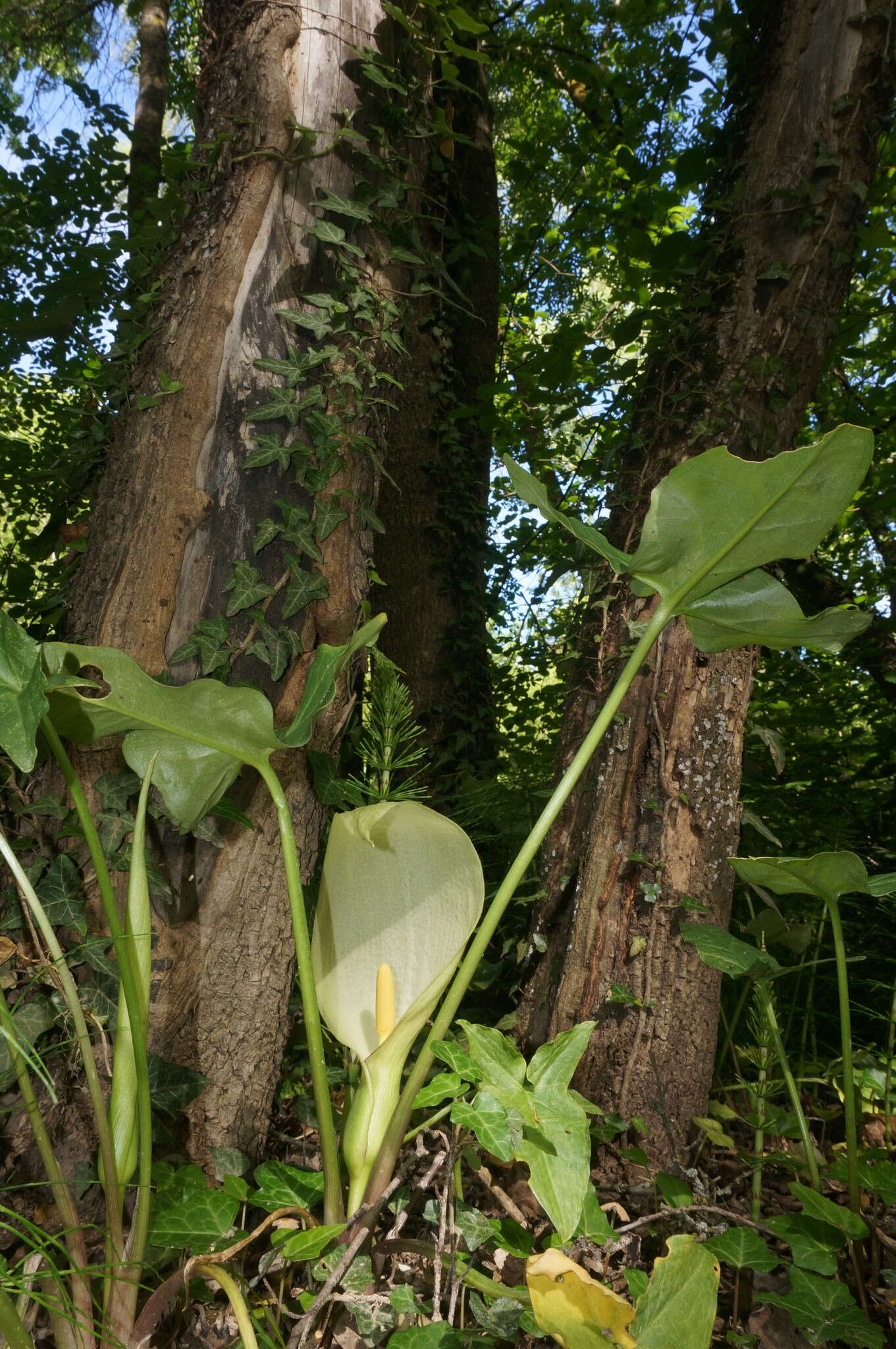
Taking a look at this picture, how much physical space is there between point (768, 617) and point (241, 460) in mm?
741

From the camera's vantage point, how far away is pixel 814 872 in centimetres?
95

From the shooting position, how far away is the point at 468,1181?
42.4 inches

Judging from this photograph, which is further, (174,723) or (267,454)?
(267,454)

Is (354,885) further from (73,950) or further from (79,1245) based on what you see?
(79,1245)

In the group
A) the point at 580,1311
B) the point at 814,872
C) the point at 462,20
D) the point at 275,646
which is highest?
the point at 462,20

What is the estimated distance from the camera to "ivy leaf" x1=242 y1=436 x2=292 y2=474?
111 cm

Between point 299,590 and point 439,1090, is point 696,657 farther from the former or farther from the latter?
point 439,1090

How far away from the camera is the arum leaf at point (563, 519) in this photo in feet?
2.86

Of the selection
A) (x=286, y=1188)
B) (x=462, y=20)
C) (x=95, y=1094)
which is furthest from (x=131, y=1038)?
(x=462, y=20)

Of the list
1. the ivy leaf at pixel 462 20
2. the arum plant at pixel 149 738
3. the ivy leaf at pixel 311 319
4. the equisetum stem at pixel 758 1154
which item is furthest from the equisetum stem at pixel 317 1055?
the ivy leaf at pixel 462 20

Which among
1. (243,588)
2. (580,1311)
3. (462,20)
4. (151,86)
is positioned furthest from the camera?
(151,86)

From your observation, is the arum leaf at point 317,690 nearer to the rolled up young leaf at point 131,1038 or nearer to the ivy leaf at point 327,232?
the rolled up young leaf at point 131,1038

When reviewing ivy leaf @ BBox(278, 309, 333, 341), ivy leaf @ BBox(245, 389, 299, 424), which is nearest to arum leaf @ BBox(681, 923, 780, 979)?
ivy leaf @ BBox(245, 389, 299, 424)

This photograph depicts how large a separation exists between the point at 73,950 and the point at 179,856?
0.18m
